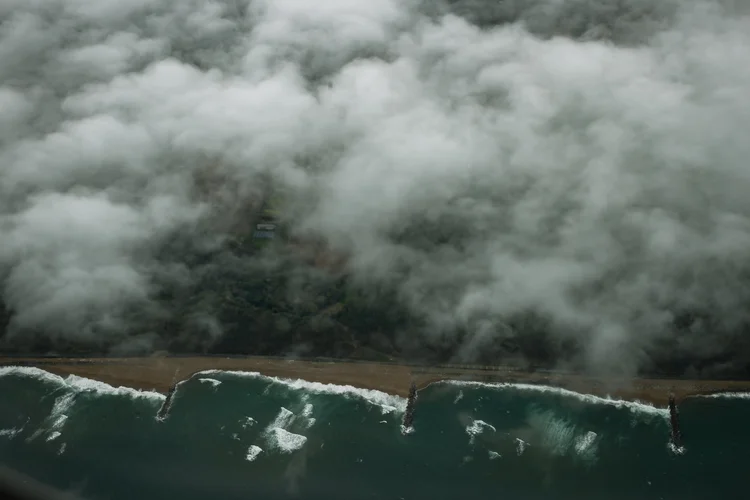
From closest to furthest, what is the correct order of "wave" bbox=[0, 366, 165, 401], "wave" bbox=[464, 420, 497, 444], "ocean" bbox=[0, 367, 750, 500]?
"ocean" bbox=[0, 367, 750, 500] < "wave" bbox=[464, 420, 497, 444] < "wave" bbox=[0, 366, 165, 401]

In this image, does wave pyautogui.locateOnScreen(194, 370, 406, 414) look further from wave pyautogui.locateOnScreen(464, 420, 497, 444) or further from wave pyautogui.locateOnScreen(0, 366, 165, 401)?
wave pyautogui.locateOnScreen(464, 420, 497, 444)

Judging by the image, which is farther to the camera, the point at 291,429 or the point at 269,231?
the point at 269,231

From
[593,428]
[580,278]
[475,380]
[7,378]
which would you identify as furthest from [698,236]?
[7,378]

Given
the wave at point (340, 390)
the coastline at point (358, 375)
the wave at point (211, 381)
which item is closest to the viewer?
the coastline at point (358, 375)

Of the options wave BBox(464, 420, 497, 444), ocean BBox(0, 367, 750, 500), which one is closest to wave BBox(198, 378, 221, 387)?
ocean BBox(0, 367, 750, 500)

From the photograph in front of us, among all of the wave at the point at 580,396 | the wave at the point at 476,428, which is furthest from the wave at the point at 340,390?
the wave at the point at 476,428

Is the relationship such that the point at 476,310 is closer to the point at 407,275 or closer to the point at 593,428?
the point at 407,275

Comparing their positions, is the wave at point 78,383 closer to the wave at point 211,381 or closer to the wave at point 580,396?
the wave at point 211,381
